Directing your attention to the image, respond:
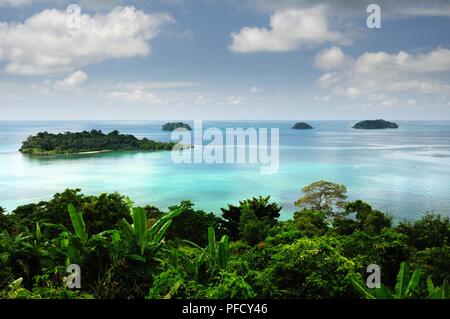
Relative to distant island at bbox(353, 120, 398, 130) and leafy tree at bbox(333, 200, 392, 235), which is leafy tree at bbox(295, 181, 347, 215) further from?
distant island at bbox(353, 120, 398, 130)

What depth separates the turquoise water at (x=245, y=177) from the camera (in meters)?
30.9

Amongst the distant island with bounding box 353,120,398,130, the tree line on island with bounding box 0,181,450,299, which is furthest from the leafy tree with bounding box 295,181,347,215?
the distant island with bounding box 353,120,398,130

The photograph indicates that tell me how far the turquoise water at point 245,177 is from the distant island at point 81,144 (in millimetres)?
2457

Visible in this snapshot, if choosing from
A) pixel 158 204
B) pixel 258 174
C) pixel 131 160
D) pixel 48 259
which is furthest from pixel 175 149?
pixel 48 259

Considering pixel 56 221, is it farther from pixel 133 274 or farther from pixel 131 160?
pixel 131 160

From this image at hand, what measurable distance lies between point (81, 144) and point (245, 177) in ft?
97.4

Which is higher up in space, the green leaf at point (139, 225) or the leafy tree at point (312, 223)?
the green leaf at point (139, 225)

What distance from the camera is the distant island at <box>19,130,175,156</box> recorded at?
57781 millimetres

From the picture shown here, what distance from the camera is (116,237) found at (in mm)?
3504

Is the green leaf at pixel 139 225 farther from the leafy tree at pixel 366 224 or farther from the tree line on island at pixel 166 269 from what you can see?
the leafy tree at pixel 366 224

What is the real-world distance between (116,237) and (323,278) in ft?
5.44

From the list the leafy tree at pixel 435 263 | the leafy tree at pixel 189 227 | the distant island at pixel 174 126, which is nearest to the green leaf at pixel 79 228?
the leafy tree at pixel 435 263

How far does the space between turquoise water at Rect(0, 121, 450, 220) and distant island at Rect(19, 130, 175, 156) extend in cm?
246

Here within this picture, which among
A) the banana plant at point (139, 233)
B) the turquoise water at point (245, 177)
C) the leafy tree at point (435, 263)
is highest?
the banana plant at point (139, 233)
